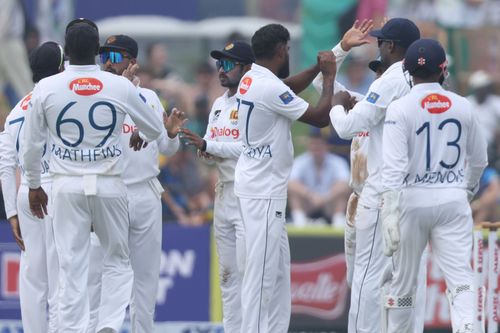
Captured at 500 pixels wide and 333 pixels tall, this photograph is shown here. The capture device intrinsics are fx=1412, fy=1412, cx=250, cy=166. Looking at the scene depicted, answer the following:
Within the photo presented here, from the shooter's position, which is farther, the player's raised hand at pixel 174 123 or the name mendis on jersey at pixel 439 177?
the player's raised hand at pixel 174 123

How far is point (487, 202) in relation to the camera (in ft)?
55.5

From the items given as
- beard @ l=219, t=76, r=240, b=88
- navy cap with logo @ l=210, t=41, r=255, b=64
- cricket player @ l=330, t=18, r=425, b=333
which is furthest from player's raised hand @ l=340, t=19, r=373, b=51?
beard @ l=219, t=76, r=240, b=88

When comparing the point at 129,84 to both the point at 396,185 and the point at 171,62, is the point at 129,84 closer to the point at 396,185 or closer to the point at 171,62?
the point at 396,185

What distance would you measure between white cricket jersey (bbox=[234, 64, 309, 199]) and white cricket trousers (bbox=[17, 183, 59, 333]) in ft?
5.43

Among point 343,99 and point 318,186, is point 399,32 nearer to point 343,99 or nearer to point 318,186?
point 343,99

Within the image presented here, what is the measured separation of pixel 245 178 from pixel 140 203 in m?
0.98

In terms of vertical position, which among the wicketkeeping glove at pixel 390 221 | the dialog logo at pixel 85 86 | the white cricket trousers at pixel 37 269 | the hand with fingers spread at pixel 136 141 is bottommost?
the white cricket trousers at pixel 37 269

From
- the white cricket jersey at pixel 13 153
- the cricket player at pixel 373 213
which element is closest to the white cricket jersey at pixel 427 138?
the cricket player at pixel 373 213

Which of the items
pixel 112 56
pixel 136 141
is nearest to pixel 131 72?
pixel 112 56

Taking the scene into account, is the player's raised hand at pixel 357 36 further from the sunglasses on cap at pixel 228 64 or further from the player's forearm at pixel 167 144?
the player's forearm at pixel 167 144

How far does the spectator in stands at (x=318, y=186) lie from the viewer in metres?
16.7

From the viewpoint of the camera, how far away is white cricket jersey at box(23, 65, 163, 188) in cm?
1052

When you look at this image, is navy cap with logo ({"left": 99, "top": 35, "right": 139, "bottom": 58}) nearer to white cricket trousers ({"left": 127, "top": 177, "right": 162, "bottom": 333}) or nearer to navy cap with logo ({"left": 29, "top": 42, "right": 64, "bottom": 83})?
navy cap with logo ({"left": 29, "top": 42, "right": 64, "bottom": 83})

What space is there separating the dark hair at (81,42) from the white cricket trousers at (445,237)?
259cm
